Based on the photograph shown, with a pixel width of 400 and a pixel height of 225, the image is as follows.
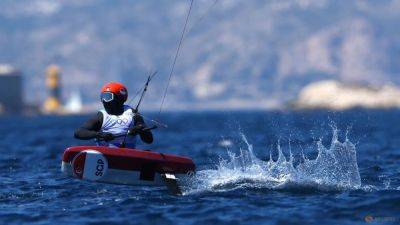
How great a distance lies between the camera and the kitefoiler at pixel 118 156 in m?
18.7

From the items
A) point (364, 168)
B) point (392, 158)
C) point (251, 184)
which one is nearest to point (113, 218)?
point (251, 184)

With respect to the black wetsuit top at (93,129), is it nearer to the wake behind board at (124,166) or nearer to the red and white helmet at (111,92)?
the wake behind board at (124,166)

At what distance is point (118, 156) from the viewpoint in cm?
1866

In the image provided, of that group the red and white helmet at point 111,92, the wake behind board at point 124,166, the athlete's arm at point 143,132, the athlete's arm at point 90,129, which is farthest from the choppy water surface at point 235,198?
the red and white helmet at point 111,92

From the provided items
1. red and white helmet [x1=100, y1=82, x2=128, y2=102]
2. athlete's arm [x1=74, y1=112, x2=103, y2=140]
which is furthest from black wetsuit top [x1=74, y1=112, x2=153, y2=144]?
red and white helmet [x1=100, y1=82, x2=128, y2=102]

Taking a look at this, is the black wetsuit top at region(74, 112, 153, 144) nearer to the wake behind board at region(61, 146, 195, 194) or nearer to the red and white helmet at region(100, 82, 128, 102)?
the wake behind board at region(61, 146, 195, 194)

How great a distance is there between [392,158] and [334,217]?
42.7 ft

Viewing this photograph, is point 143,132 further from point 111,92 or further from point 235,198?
point 235,198

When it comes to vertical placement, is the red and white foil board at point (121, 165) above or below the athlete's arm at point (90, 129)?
below

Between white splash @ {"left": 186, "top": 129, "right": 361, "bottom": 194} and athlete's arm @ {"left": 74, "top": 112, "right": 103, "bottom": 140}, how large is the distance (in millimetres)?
2049

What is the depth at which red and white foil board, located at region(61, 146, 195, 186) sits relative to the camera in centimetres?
1866

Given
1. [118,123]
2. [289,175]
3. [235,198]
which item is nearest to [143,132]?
[118,123]

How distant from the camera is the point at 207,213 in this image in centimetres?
1686

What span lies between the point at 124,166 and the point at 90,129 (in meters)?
0.97
